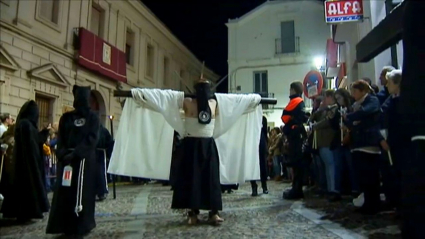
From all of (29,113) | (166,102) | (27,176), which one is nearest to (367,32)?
(166,102)

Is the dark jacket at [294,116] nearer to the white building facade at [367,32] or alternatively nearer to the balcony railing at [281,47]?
the white building facade at [367,32]

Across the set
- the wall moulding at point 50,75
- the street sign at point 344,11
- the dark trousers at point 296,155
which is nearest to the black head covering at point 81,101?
the dark trousers at point 296,155

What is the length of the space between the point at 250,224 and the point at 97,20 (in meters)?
14.5

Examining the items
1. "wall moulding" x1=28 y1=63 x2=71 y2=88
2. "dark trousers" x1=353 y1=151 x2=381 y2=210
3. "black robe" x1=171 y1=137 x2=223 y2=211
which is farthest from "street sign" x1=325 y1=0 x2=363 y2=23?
"wall moulding" x1=28 y1=63 x2=71 y2=88

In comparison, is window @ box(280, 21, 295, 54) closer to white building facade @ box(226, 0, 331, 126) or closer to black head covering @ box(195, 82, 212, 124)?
white building facade @ box(226, 0, 331, 126)

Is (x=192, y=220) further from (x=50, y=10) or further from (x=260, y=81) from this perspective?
(x=260, y=81)

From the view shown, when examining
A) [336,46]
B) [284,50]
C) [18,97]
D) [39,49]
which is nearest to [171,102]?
[18,97]

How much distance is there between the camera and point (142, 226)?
4375 mm

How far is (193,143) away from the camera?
14.2 feet

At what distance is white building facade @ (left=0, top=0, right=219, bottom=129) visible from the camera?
34.3 feet

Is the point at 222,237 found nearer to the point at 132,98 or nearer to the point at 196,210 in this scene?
the point at 196,210

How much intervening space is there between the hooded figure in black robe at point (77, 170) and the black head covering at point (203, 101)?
1.24 meters

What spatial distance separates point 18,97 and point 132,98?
7.84m

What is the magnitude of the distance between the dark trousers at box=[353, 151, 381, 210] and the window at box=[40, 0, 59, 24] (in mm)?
11690
